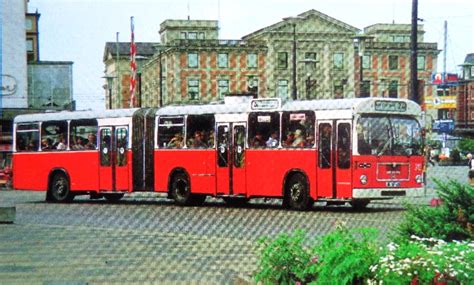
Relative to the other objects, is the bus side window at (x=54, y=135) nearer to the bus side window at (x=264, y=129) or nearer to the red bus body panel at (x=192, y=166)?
the red bus body panel at (x=192, y=166)

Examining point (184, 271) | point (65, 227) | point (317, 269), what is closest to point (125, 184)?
point (65, 227)

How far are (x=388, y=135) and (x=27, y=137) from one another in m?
13.0

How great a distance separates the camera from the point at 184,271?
1142 cm

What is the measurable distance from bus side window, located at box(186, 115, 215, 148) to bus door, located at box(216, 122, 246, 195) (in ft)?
1.10

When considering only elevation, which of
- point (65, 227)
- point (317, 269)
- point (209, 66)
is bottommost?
point (65, 227)

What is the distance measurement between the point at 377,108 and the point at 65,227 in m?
8.12

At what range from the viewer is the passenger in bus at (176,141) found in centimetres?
2691

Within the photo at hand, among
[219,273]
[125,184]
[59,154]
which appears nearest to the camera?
[219,273]

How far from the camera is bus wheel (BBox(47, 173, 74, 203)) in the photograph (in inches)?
1173

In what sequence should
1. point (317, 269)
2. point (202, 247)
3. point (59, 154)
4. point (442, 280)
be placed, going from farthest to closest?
point (59, 154)
point (202, 247)
point (317, 269)
point (442, 280)

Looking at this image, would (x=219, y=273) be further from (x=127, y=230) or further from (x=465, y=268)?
(x=127, y=230)

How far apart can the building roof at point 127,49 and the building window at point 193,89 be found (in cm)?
268

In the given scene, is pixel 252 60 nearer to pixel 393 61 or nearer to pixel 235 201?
pixel 393 61

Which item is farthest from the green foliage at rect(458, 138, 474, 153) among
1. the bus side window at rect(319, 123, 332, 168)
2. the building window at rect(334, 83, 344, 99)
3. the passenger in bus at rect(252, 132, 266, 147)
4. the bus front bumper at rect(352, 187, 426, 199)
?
the bus side window at rect(319, 123, 332, 168)
